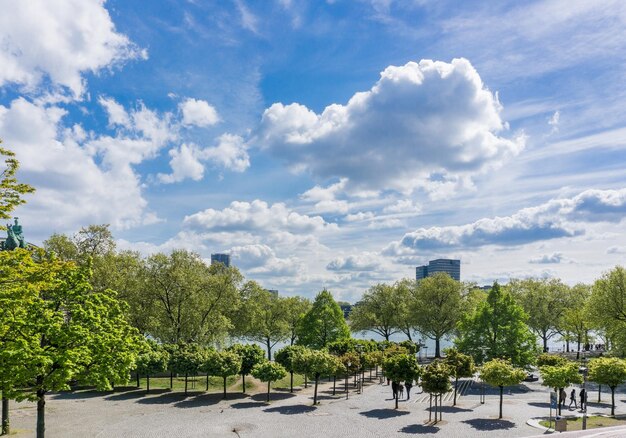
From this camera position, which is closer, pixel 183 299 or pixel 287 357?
pixel 287 357

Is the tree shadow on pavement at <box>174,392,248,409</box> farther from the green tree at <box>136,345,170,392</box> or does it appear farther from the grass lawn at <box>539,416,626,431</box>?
the grass lawn at <box>539,416,626,431</box>

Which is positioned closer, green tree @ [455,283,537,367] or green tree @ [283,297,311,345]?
green tree @ [455,283,537,367]

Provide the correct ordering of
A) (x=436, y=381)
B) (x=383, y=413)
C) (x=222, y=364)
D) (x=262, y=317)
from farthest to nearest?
(x=262, y=317), (x=222, y=364), (x=383, y=413), (x=436, y=381)

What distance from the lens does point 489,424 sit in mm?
33969

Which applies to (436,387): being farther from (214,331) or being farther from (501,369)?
(214,331)

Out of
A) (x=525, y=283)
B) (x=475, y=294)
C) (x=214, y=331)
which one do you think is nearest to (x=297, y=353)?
(x=214, y=331)

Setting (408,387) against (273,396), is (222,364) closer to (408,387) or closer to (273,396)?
(273,396)

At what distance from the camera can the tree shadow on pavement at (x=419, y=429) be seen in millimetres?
32250

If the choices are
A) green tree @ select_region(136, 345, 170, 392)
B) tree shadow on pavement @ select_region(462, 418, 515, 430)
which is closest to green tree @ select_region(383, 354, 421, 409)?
tree shadow on pavement @ select_region(462, 418, 515, 430)

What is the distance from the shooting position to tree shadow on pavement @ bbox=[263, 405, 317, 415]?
127ft

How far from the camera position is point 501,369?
1417 inches

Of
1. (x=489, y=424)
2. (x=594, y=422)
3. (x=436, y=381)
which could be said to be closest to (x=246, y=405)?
(x=436, y=381)

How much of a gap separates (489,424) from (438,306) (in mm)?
49094

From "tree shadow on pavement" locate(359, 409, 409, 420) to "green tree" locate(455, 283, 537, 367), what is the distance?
18929mm
